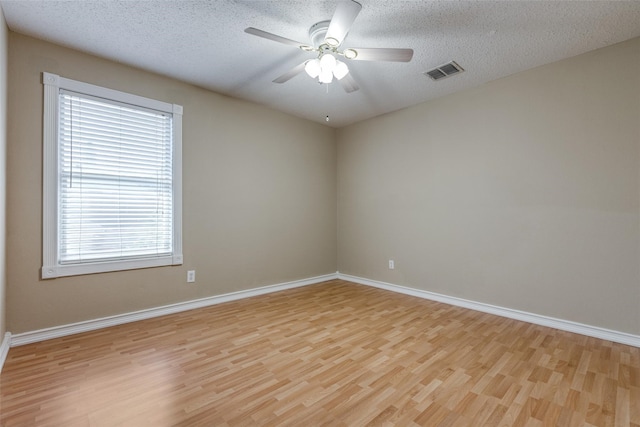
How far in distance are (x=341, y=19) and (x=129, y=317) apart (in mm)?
3238

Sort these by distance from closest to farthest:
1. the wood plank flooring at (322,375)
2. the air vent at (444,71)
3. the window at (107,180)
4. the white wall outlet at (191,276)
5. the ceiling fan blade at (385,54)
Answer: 1. the wood plank flooring at (322,375)
2. the ceiling fan blade at (385,54)
3. the window at (107,180)
4. the air vent at (444,71)
5. the white wall outlet at (191,276)

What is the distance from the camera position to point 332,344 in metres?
2.51

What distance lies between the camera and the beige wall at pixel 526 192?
2568 millimetres

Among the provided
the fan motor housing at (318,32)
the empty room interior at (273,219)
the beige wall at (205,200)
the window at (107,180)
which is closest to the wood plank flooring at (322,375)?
the empty room interior at (273,219)

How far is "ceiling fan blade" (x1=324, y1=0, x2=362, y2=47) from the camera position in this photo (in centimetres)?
173

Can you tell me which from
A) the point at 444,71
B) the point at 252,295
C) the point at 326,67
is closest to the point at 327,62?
the point at 326,67

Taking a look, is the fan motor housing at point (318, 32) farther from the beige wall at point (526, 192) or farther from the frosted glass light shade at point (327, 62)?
the beige wall at point (526, 192)

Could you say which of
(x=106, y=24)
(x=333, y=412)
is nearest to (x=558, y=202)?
(x=333, y=412)

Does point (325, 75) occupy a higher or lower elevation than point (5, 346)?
higher

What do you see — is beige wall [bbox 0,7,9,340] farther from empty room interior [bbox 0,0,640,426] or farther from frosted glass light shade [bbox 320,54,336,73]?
frosted glass light shade [bbox 320,54,336,73]

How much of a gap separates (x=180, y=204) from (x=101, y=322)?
1.35 metres

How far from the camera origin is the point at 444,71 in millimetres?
3076

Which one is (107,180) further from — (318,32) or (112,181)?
(318,32)

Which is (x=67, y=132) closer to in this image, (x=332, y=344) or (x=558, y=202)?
(x=332, y=344)
